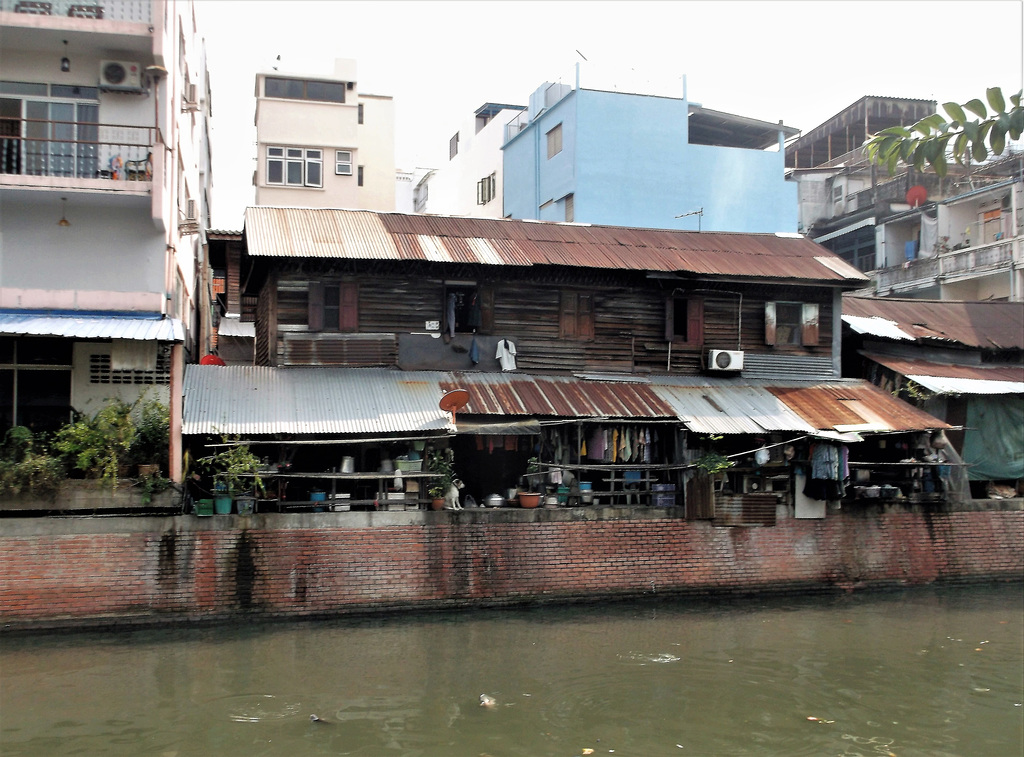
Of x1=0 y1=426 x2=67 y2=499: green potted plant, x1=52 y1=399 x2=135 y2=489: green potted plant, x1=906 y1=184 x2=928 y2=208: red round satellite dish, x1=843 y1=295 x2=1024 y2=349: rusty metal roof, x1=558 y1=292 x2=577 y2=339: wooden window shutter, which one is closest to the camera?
x1=0 y1=426 x2=67 y2=499: green potted plant

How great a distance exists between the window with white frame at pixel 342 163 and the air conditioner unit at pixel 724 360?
55.2 feet

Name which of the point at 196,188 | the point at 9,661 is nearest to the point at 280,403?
the point at 9,661

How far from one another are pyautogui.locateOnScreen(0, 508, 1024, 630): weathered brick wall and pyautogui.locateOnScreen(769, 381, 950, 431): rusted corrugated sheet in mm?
1865

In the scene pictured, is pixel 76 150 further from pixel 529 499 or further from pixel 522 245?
pixel 529 499

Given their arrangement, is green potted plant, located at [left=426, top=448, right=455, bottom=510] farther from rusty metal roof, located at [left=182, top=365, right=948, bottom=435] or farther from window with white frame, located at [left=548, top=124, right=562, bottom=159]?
window with white frame, located at [left=548, top=124, right=562, bottom=159]

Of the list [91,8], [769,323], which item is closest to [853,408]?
[769,323]

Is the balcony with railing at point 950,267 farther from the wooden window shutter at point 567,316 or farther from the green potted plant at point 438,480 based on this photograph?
the green potted plant at point 438,480

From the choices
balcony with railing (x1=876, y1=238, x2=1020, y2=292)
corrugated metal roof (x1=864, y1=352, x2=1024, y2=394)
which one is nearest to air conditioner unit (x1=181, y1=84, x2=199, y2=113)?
corrugated metal roof (x1=864, y1=352, x2=1024, y2=394)

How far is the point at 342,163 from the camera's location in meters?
32.2

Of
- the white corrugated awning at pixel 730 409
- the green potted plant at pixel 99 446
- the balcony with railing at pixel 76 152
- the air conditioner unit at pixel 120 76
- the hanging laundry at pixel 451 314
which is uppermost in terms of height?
the air conditioner unit at pixel 120 76

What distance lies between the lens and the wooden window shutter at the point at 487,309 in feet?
64.3

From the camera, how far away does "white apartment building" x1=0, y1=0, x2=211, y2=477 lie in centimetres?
1677

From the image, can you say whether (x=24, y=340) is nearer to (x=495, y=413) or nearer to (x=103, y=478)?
(x=103, y=478)

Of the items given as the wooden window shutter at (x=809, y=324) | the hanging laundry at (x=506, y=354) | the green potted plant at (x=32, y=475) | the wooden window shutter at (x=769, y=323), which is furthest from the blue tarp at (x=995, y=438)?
the green potted plant at (x=32, y=475)
